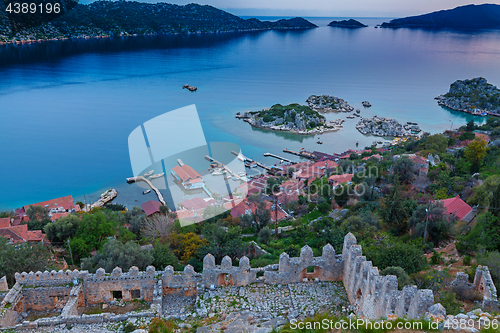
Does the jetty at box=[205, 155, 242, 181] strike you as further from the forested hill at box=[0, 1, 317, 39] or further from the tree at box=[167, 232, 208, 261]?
the forested hill at box=[0, 1, 317, 39]

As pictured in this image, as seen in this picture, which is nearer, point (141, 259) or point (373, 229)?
point (141, 259)

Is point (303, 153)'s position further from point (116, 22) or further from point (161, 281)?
point (116, 22)

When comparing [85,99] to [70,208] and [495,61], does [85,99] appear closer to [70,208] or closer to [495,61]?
[70,208]

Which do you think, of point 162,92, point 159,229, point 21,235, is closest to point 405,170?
point 159,229

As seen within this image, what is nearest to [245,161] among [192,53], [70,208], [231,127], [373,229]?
[231,127]

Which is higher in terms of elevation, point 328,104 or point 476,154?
point 476,154

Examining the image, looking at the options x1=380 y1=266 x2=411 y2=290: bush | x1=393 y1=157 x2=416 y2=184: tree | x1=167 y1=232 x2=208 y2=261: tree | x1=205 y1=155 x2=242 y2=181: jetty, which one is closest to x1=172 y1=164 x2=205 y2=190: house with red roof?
x1=205 y1=155 x2=242 y2=181: jetty
